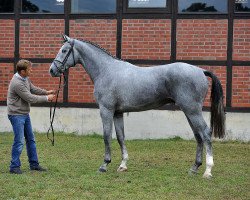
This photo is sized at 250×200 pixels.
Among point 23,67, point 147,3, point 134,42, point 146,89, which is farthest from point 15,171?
point 147,3

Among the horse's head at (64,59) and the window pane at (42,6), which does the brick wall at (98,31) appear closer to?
the window pane at (42,6)

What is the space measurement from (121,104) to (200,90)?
46.8 inches

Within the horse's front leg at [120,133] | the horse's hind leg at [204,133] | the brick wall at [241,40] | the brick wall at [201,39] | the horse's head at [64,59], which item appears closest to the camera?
the horse's hind leg at [204,133]

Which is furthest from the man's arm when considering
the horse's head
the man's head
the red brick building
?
the red brick building

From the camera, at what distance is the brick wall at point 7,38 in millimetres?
12008

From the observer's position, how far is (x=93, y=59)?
7391mm

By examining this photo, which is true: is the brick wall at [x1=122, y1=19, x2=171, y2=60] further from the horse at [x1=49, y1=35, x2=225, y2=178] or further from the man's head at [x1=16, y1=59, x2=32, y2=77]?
the man's head at [x1=16, y1=59, x2=32, y2=77]

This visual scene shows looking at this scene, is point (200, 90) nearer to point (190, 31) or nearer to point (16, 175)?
point (16, 175)

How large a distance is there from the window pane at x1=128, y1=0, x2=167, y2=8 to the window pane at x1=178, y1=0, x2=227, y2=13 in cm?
42

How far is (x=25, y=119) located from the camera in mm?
7152

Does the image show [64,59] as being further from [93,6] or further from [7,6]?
[7,6]

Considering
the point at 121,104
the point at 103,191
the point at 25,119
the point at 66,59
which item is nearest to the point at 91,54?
the point at 66,59

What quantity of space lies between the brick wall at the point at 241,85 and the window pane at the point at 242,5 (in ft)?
4.31

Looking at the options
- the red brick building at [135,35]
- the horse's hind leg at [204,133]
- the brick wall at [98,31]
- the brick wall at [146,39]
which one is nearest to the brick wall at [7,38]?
the red brick building at [135,35]
